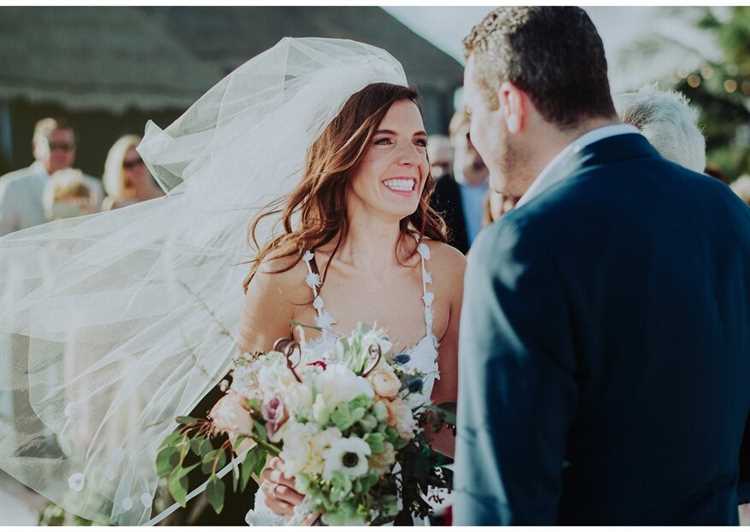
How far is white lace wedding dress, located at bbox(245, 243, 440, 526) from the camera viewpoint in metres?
2.97

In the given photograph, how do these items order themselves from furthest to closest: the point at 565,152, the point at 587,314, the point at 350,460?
the point at 350,460
the point at 565,152
the point at 587,314

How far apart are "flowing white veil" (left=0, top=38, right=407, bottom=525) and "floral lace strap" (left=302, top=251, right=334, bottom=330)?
225 millimetres

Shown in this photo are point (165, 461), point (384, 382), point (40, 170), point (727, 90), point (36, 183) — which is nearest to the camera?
point (384, 382)

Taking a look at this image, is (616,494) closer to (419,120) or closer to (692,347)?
(692,347)

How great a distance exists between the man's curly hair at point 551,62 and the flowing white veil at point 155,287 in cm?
126

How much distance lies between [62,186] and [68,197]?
0.10 meters

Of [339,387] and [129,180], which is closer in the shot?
[339,387]

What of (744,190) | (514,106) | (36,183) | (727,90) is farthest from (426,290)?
(727,90)

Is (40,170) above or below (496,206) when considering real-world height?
above

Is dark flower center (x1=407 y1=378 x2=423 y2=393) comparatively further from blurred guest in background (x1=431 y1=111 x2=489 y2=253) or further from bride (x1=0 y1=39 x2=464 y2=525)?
blurred guest in background (x1=431 y1=111 x2=489 y2=253)

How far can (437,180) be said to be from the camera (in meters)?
6.61

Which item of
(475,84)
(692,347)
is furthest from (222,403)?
(692,347)

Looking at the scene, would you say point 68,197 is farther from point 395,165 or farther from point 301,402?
point 301,402

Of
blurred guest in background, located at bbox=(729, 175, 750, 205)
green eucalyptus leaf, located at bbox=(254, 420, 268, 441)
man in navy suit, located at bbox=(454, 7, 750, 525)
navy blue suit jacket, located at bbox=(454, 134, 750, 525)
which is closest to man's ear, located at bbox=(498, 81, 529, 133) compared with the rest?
man in navy suit, located at bbox=(454, 7, 750, 525)
